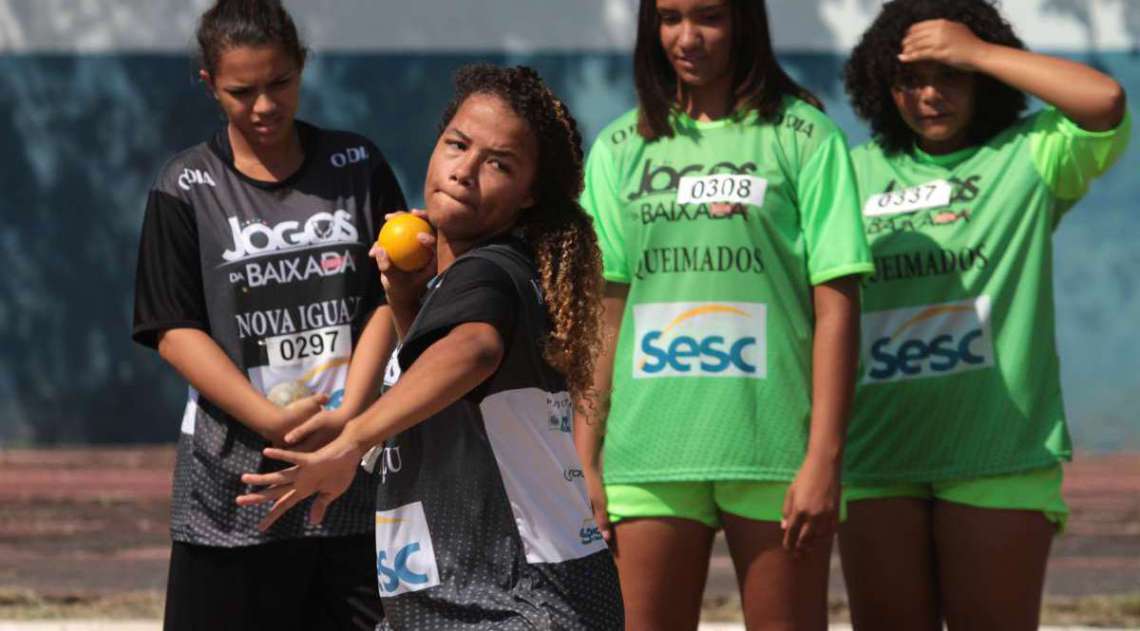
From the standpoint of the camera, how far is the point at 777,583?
4.20 meters

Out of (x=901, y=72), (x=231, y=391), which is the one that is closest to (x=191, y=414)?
(x=231, y=391)

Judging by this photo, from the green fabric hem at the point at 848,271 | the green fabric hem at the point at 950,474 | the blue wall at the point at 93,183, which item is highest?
the blue wall at the point at 93,183

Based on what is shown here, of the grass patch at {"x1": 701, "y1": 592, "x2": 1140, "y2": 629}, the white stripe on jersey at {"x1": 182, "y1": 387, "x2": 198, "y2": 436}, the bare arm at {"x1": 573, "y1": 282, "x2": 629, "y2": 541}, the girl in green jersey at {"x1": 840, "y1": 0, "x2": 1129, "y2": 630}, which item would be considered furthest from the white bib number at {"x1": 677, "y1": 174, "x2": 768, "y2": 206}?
the grass patch at {"x1": 701, "y1": 592, "x2": 1140, "y2": 629}

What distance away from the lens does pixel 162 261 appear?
14.2 feet

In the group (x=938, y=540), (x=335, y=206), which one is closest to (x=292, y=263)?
(x=335, y=206)

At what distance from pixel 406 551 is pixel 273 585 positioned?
1020 mm

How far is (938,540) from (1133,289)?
31.8 feet

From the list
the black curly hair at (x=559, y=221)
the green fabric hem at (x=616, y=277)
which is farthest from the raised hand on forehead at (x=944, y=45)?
the black curly hair at (x=559, y=221)

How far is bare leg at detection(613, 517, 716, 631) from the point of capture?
428 cm

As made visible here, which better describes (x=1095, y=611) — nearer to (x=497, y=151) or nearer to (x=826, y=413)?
(x=826, y=413)

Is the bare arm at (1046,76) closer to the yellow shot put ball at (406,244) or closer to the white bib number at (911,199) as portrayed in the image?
the white bib number at (911,199)

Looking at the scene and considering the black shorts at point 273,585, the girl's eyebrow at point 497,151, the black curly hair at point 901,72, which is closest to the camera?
the girl's eyebrow at point 497,151

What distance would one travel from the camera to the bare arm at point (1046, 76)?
449cm

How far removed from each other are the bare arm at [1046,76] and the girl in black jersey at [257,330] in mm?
1486
